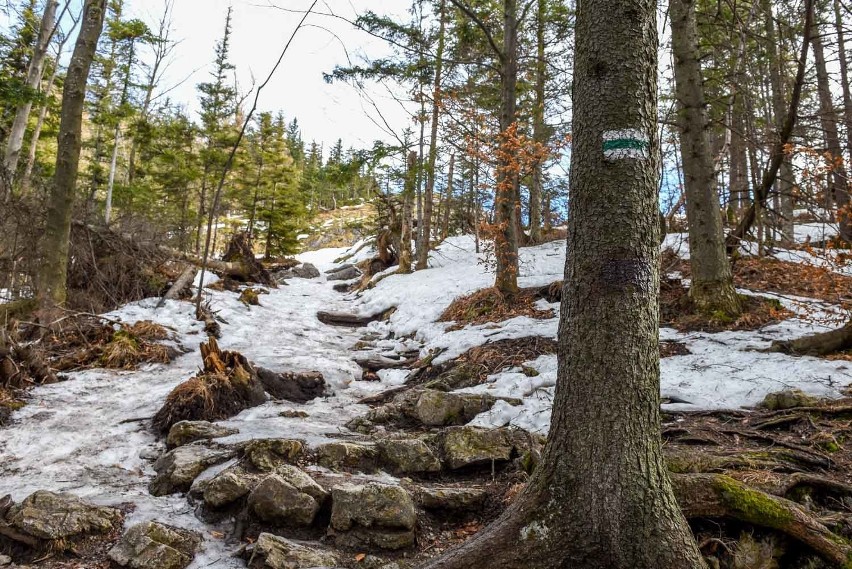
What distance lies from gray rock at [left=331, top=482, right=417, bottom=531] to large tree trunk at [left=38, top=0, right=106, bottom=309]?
21.3 feet

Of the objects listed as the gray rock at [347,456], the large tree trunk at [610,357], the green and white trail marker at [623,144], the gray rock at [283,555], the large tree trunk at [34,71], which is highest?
the large tree trunk at [34,71]

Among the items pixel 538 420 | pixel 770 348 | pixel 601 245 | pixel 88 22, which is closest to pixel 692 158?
pixel 770 348

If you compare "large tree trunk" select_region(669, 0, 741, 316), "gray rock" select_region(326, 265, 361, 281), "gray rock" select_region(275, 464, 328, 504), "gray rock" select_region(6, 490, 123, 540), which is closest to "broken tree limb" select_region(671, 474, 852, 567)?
"gray rock" select_region(275, 464, 328, 504)

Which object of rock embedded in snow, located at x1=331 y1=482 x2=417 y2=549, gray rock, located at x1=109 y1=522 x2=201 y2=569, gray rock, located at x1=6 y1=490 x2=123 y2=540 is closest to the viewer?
gray rock, located at x1=109 y1=522 x2=201 y2=569

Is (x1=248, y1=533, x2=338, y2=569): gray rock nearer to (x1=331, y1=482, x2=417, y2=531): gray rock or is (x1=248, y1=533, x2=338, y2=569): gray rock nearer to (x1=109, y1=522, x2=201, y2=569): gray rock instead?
(x1=331, y1=482, x2=417, y2=531): gray rock

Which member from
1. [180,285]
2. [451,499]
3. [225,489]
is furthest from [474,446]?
[180,285]

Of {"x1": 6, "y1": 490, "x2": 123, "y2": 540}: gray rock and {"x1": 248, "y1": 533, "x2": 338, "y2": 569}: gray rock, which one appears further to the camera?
{"x1": 6, "y1": 490, "x2": 123, "y2": 540}: gray rock

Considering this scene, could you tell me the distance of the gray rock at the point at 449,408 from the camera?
4.87 m

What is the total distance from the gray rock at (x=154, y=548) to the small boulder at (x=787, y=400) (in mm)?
4685

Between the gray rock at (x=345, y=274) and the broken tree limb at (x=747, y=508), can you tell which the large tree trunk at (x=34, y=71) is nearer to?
the gray rock at (x=345, y=274)

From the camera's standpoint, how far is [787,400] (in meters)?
3.98

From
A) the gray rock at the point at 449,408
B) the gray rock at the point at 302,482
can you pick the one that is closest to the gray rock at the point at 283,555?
the gray rock at the point at 302,482

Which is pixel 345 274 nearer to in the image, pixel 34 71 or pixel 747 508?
pixel 34 71

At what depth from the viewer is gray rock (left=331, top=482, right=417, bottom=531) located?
298 cm
